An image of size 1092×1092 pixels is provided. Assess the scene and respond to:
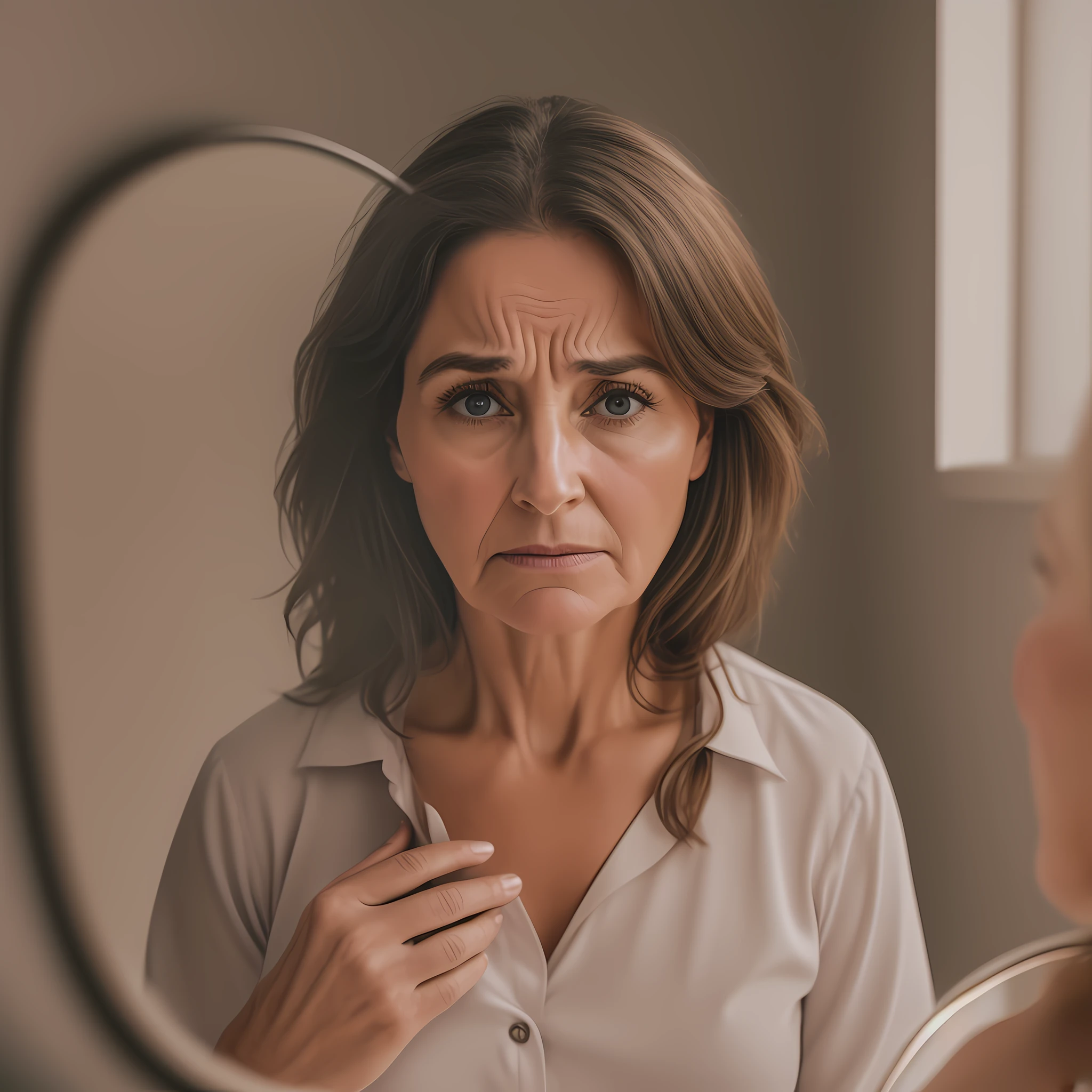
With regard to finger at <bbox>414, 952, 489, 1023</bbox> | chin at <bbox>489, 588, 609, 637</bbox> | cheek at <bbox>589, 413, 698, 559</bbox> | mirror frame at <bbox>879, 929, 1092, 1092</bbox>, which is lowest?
mirror frame at <bbox>879, 929, 1092, 1092</bbox>

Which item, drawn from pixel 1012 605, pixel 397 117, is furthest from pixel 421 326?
pixel 1012 605

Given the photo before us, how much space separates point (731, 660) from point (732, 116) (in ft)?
0.85

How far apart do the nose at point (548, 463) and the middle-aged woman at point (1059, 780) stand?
242 millimetres

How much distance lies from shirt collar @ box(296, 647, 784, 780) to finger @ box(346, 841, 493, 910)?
0.13 feet

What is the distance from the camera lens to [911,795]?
1.42 ft

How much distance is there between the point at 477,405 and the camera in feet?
1.30

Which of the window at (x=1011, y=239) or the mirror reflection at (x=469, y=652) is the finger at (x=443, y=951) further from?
the window at (x=1011, y=239)

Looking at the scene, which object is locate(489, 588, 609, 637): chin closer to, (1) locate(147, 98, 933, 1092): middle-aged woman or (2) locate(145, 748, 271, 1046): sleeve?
(1) locate(147, 98, 933, 1092): middle-aged woman

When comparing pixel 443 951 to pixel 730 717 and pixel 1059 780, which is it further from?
pixel 1059 780

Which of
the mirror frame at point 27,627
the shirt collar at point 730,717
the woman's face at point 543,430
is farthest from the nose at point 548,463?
the mirror frame at point 27,627

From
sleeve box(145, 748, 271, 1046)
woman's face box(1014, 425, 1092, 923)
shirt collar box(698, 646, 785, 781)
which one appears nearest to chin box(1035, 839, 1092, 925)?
woman's face box(1014, 425, 1092, 923)

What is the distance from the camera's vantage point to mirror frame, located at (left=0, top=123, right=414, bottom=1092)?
423 millimetres

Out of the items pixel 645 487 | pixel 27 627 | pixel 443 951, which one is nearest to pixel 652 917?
pixel 443 951

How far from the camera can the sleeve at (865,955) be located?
42 centimetres
